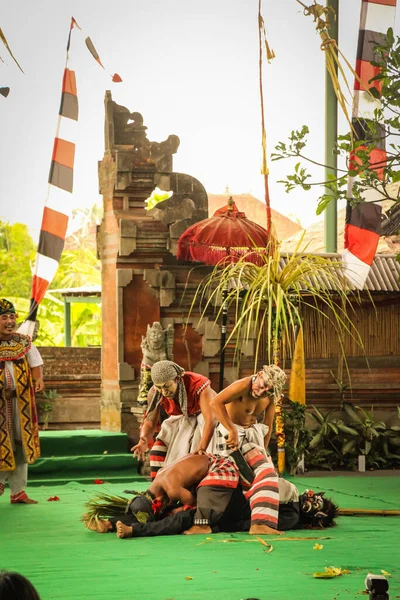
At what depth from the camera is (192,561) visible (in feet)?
16.8

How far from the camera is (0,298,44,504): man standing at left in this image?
7.24 m

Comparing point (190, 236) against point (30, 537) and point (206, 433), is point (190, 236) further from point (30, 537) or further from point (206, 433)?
point (30, 537)

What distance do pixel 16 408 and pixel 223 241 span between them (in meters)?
2.69

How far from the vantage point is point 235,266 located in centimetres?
832

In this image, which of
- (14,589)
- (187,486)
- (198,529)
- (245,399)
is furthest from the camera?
(245,399)

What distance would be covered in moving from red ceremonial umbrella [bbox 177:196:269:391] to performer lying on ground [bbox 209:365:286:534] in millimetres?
2511

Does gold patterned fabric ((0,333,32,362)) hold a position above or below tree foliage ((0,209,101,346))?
below

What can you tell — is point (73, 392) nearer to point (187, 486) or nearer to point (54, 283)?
point (187, 486)

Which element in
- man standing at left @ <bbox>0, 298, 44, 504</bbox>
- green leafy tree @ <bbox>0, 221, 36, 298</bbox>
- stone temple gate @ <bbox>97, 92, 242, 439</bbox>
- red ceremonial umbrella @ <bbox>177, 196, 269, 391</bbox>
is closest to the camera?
man standing at left @ <bbox>0, 298, 44, 504</bbox>

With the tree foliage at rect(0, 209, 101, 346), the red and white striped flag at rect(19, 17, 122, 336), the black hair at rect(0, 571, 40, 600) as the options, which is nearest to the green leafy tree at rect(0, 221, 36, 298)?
the tree foliage at rect(0, 209, 101, 346)

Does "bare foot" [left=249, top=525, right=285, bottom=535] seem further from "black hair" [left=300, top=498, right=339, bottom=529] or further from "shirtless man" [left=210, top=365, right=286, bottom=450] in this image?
"shirtless man" [left=210, top=365, right=286, bottom=450]

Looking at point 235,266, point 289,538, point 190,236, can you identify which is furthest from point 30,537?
point 190,236

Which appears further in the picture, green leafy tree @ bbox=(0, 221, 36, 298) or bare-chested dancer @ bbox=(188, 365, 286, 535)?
green leafy tree @ bbox=(0, 221, 36, 298)

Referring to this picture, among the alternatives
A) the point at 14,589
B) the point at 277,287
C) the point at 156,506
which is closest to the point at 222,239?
the point at 277,287
